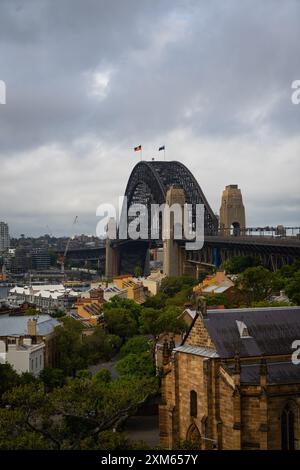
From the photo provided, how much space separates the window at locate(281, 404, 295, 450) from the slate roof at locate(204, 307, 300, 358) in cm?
291

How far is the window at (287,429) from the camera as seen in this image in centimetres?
3422

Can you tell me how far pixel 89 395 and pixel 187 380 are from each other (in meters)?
5.15

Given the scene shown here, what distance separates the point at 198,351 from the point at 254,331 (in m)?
2.82

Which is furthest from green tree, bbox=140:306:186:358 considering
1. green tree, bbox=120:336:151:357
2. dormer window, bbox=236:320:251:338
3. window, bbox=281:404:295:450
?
window, bbox=281:404:295:450

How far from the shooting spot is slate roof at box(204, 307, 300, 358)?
35938 mm

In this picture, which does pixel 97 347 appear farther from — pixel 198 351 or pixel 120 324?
pixel 198 351

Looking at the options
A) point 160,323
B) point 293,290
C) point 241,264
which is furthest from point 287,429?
point 241,264

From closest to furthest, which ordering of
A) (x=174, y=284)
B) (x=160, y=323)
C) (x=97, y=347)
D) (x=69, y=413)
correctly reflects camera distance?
(x=69, y=413) → (x=97, y=347) → (x=160, y=323) → (x=174, y=284)

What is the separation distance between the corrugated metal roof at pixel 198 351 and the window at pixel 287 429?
3.91 meters

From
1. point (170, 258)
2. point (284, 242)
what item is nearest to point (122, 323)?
point (284, 242)

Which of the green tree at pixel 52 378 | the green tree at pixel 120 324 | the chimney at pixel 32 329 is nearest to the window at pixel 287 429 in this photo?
the green tree at pixel 52 378

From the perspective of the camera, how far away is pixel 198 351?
3641 cm

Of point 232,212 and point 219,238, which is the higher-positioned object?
point 232,212
